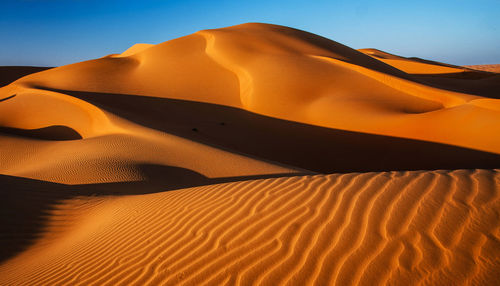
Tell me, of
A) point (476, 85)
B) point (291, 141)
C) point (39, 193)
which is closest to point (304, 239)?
point (39, 193)

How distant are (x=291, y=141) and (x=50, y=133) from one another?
9.22 m

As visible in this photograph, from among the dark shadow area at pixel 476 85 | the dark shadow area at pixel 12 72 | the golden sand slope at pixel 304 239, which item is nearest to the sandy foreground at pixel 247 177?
the golden sand slope at pixel 304 239

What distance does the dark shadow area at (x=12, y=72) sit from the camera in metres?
32.4

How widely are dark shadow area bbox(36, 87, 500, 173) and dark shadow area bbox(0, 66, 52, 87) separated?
23826mm

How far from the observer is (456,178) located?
3.30 m

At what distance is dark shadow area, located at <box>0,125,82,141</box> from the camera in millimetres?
11359

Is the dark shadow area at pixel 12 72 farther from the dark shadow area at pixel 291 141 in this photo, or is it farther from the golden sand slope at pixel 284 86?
the dark shadow area at pixel 291 141

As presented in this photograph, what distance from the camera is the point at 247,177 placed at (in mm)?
7469

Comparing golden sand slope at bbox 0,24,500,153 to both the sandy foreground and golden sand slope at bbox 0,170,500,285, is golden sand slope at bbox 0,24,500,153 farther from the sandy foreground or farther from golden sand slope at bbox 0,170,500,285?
golden sand slope at bbox 0,170,500,285

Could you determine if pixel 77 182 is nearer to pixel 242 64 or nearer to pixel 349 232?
pixel 349 232

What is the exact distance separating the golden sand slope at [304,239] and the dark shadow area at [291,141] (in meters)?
6.19

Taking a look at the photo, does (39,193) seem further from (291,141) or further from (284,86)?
(284,86)

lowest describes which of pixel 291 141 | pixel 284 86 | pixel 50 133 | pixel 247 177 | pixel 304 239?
pixel 291 141

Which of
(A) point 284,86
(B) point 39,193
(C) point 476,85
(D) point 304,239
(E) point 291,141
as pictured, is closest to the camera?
(D) point 304,239
